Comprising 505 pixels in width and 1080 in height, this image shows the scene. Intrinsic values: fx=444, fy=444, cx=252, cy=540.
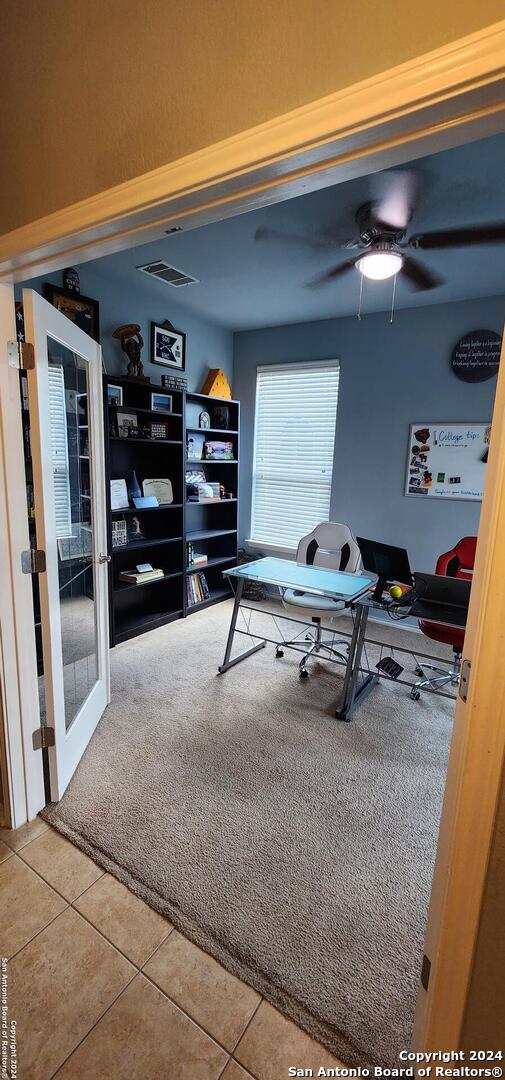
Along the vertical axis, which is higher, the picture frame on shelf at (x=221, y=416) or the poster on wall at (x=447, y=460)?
the picture frame on shelf at (x=221, y=416)

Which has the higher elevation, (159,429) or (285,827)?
(159,429)

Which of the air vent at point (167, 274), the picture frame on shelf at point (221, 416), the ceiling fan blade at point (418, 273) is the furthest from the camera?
the picture frame on shelf at point (221, 416)

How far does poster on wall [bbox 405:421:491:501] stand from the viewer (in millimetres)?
3447

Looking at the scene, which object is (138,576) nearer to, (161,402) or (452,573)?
(161,402)

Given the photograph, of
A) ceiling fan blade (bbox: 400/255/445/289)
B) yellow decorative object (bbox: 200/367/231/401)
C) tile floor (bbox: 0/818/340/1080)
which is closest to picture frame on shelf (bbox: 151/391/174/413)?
yellow decorative object (bbox: 200/367/231/401)

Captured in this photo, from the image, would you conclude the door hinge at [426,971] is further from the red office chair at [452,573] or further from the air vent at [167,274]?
the air vent at [167,274]

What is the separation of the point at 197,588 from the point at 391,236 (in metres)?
3.05

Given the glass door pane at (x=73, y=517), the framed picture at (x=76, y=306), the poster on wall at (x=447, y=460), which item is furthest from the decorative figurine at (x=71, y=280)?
the poster on wall at (x=447, y=460)

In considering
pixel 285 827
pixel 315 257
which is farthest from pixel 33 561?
pixel 315 257

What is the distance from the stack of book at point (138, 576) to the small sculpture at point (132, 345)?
4.91 feet

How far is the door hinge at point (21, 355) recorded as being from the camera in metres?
1.50

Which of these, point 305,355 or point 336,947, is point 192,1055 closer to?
point 336,947

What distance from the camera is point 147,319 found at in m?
3.57

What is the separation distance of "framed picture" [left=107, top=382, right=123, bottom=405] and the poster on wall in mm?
2343
